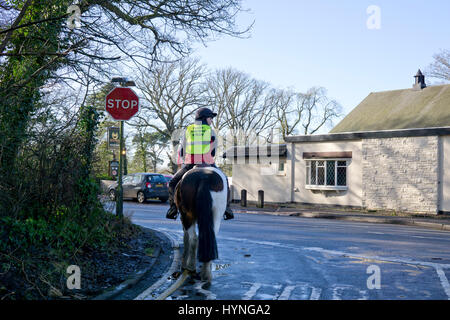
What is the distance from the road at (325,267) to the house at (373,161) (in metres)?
9.74

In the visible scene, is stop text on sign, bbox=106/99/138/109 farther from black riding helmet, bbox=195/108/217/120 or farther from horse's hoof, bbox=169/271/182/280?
horse's hoof, bbox=169/271/182/280

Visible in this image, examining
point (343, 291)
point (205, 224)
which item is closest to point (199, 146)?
point (205, 224)

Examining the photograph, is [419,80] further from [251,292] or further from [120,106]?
[251,292]

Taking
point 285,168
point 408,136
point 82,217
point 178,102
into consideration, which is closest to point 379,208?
point 408,136

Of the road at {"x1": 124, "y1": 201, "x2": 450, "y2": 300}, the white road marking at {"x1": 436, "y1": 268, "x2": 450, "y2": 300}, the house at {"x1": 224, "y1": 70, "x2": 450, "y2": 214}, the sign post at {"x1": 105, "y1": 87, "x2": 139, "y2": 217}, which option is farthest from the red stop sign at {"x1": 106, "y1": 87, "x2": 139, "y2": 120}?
the house at {"x1": 224, "y1": 70, "x2": 450, "y2": 214}

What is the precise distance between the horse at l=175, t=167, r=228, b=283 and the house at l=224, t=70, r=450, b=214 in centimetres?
1669

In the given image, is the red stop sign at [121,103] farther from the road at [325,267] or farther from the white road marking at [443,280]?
the white road marking at [443,280]

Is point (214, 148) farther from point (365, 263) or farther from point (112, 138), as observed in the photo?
point (112, 138)

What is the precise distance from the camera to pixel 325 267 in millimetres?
7426

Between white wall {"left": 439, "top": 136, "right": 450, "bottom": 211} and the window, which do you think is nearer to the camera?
white wall {"left": 439, "top": 136, "right": 450, "bottom": 211}

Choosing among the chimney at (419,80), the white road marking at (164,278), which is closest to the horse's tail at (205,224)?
the white road marking at (164,278)

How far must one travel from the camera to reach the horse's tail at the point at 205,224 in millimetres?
5898

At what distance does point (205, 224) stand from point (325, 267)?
8.27 feet

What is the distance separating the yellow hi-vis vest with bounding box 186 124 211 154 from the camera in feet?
21.7
